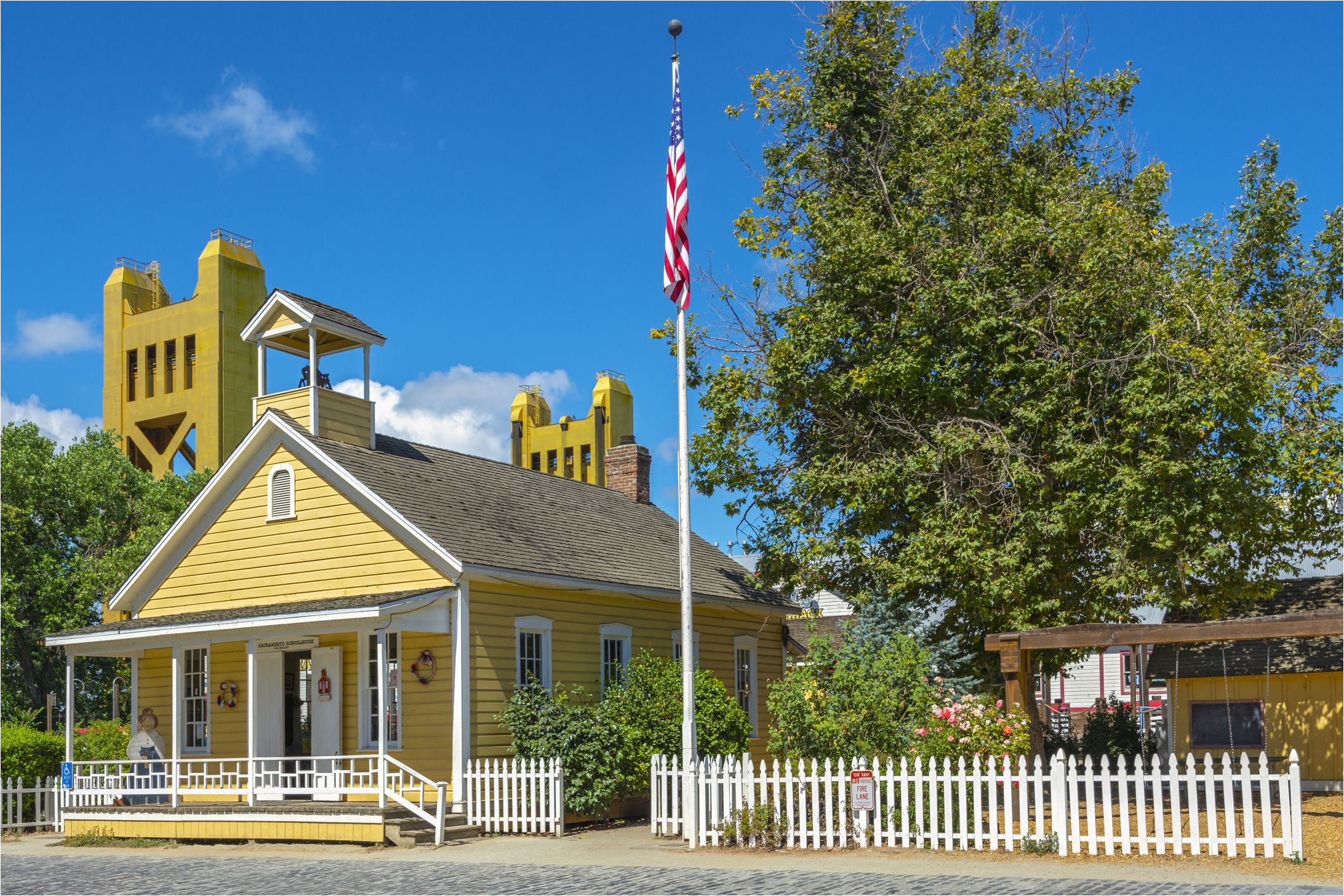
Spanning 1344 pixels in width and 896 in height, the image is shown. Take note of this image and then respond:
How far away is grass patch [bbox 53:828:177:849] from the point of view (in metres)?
20.2

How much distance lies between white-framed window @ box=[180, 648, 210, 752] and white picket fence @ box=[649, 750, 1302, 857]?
978cm

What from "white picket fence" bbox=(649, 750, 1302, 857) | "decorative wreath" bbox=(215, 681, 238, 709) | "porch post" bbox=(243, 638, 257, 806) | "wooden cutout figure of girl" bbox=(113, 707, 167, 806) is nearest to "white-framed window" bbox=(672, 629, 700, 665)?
"white picket fence" bbox=(649, 750, 1302, 857)

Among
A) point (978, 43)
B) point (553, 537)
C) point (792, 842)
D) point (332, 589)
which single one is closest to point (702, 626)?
point (553, 537)

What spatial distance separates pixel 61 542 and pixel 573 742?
81.2 ft

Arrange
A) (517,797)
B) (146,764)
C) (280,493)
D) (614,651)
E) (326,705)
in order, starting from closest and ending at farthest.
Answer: (517,797), (326,705), (146,764), (280,493), (614,651)

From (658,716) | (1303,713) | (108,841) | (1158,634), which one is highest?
(1158,634)

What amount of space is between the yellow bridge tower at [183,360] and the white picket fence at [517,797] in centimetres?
3325

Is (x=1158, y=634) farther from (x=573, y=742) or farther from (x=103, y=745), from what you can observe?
(x=103, y=745)

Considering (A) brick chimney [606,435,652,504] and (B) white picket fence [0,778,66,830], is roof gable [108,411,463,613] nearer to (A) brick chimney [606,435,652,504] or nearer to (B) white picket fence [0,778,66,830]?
(B) white picket fence [0,778,66,830]

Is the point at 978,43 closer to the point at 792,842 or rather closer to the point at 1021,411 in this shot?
the point at 1021,411

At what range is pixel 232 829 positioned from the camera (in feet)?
64.0

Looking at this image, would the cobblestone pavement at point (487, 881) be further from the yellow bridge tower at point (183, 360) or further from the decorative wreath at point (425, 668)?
the yellow bridge tower at point (183, 360)

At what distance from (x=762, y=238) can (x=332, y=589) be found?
33.2 feet

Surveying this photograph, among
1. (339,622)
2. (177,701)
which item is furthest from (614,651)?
(177,701)
